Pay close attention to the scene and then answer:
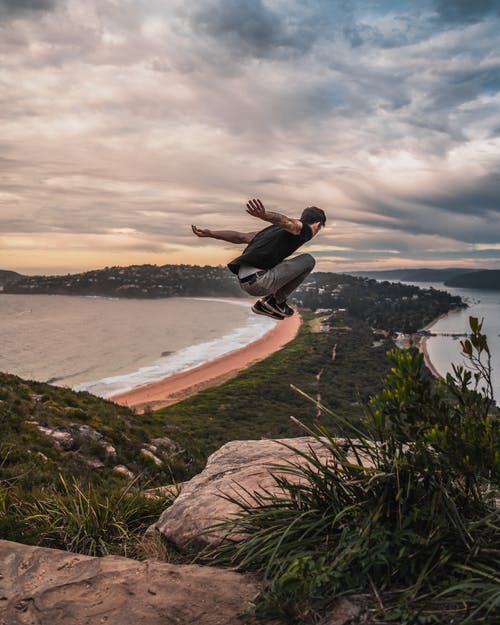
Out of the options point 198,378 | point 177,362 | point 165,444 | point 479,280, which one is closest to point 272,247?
point 165,444

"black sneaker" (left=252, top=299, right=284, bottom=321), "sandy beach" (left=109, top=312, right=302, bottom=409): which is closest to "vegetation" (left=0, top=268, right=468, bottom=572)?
"black sneaker" (left=252, top=299, right=284, bottom=321)

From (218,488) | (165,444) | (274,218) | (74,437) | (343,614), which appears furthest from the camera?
(165,444)

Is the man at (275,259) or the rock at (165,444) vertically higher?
the man at (275,259)

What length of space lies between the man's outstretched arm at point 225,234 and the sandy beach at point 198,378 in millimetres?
30695

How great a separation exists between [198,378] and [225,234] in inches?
2053

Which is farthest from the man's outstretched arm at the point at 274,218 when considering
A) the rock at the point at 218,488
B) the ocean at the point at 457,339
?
the ocean at the point at 457,339

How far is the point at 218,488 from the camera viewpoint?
594cm

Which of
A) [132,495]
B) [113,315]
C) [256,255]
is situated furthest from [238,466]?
[113,315]

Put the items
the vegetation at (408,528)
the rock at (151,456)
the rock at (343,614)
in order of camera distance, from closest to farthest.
→ the rock at (343,614) < the vegetation at (408,528) < the rock at (151,456)

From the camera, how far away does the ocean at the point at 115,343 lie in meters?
56.1

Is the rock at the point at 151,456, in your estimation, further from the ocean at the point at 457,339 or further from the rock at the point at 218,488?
the ocean at the point at 457,339

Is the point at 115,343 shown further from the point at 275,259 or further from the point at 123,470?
the point at 275,259

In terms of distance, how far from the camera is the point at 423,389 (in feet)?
13.1

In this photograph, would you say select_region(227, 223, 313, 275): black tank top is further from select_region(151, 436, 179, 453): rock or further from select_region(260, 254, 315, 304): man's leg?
select_region(151, 436, 179, 453): rock
